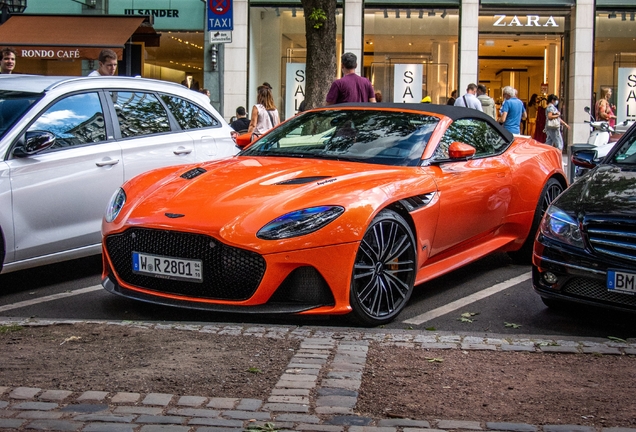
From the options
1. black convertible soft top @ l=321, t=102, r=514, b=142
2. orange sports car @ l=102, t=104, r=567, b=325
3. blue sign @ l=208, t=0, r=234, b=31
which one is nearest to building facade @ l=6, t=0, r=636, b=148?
blue sign @ l=208, t=0, r=234, b=31

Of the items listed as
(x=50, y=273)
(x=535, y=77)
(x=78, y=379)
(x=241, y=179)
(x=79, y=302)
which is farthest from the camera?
(x=535, y=77)

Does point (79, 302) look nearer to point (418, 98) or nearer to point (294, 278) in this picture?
point (294, 278)

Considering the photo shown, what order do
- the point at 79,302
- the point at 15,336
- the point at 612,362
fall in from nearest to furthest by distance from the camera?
1. the point at 612,362
2. the point at 15,336
3. the point at 79,302

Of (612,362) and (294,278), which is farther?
(294,278)

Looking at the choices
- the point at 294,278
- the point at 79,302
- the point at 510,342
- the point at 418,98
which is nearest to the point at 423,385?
the point at 510,342

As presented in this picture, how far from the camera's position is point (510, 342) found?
17.5 feet

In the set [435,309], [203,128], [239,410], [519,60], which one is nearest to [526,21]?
[519,60]

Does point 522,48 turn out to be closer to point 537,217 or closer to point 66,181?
point 537,217

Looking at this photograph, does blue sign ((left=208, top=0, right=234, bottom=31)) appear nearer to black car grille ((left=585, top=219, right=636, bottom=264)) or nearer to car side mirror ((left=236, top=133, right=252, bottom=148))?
car side mirror ((left=236, top=133, right=252, bottom=148))

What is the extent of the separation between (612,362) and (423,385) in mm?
1167

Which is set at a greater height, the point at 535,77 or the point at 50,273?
the point at 535,77

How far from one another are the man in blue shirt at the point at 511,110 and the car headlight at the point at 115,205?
12.0 m

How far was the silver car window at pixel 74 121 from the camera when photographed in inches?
283


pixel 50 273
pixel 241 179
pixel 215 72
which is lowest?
pixel 50 273
